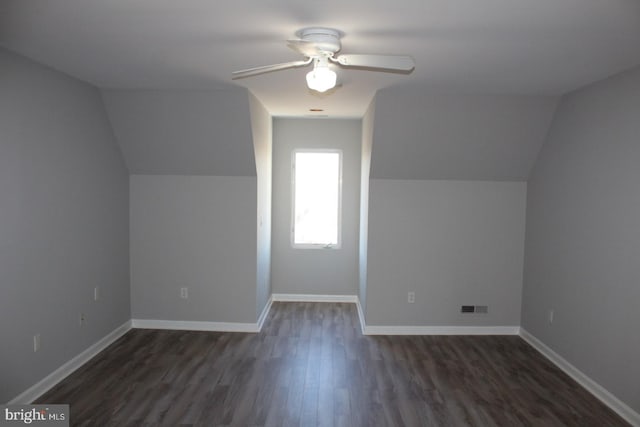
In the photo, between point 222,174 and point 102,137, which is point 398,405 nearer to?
point 222,174

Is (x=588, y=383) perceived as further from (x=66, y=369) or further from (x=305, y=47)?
(x=66, y=369)

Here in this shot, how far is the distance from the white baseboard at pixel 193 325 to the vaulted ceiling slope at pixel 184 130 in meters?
1.63

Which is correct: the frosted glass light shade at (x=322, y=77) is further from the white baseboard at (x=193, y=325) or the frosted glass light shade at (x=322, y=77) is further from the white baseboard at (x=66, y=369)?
the white baseboard at (x=193, y=325)

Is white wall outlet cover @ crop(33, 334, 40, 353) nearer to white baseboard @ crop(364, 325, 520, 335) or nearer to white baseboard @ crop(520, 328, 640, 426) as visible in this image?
white baseboard @ crop(364, 325, 520, 335)

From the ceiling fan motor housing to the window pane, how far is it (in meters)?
3.39

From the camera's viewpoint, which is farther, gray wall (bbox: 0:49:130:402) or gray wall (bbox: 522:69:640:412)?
gray wall (bbox: 522:69:640:412)

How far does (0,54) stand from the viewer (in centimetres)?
278

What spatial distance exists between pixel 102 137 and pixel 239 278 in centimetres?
195

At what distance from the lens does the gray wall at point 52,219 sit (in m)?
2.90

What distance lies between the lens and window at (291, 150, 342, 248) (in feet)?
19.1

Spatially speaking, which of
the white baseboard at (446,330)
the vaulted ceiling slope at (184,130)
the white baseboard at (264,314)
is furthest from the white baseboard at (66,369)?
the white baseboard at (446,330)

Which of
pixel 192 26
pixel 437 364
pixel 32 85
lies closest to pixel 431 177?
pixel 437 364

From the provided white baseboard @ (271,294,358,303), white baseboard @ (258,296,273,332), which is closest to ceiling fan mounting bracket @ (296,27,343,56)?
white baseboard @ (258,296,273,332)

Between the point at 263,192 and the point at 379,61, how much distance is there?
119 inches
